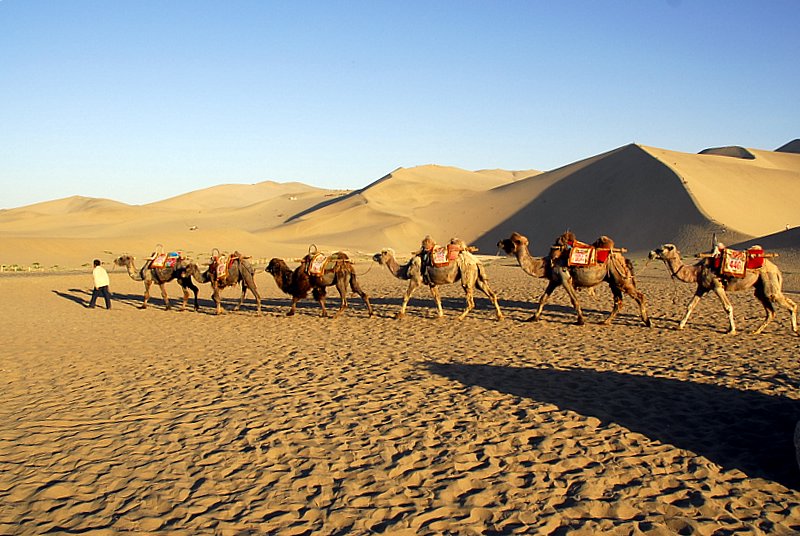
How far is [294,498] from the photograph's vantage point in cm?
496

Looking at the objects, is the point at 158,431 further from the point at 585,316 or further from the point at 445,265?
the point at 585,316

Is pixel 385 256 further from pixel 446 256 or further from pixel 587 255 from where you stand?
pixel 587 255

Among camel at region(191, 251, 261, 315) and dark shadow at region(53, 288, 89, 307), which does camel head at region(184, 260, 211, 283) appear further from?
dark shadow at region(53, 288, 89, 307)

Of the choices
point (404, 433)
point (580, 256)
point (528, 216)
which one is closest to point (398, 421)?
point (404, 433)

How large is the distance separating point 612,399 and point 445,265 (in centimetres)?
739

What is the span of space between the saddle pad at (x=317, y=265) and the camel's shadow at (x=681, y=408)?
6.38m

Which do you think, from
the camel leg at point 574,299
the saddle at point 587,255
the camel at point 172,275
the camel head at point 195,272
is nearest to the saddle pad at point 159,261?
the camel at point 172,275

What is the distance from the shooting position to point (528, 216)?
203 feet

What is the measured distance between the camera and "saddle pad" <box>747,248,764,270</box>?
1214 centimetres

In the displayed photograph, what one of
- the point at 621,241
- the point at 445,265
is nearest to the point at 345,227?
the point at 621,241

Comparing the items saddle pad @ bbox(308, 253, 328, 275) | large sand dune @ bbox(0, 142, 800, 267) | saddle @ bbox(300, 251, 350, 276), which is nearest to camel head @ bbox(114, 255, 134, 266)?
saddle @ bbox(300, 251, 350, 276)

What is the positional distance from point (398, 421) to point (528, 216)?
56685mm

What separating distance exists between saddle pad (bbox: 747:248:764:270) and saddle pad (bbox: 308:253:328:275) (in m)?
8.89

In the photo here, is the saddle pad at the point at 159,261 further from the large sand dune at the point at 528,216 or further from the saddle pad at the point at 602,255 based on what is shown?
the large sand dune at the point at 528,216
